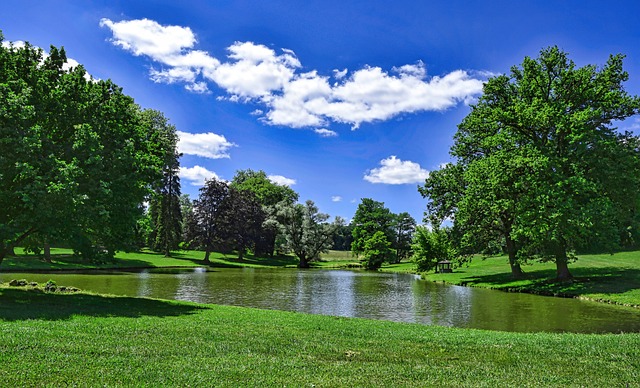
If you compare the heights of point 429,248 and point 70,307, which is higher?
point 429,248

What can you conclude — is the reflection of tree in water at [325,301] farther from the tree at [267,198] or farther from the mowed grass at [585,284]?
the tree at [267,198]

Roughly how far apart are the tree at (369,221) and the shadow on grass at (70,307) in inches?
3402

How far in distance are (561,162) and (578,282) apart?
998cm

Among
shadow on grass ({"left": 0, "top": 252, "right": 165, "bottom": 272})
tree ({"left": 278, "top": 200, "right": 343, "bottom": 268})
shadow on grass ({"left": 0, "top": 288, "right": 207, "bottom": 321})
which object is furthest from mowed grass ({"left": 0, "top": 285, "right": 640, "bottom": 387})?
tree ({"left": 278, "top": 200, "right": 343, "bottom": 268})

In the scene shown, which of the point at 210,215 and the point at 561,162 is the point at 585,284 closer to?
the point at 561,162

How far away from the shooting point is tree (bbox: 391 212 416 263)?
11894 centimetres

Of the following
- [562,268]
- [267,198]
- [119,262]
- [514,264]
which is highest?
[267,198]

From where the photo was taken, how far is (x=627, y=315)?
22.7 metres

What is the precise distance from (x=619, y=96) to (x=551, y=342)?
2850 centimetres

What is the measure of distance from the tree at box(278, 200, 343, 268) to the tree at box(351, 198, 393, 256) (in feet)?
49.6

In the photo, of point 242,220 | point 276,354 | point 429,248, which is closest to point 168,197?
point 242,220

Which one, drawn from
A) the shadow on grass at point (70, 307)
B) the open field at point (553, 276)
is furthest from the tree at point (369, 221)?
the shadow on grass at point (70, 307)

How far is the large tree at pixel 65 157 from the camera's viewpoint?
57.5 feet

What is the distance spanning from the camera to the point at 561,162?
33312 millimetres
